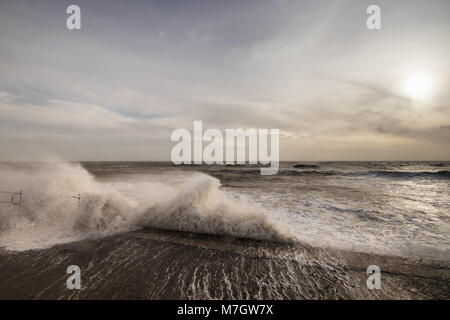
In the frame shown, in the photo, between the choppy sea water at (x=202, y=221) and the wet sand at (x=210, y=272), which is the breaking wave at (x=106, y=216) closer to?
the choppy sea water at (x=202, y=221)

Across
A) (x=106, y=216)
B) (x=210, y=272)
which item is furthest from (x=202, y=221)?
(x=106, y=216)

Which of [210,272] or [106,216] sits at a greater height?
[106,216]

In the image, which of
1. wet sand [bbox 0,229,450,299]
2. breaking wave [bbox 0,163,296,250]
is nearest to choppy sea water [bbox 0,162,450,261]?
breaking wave [bbox 0,163,296,250]

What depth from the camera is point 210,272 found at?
413cm

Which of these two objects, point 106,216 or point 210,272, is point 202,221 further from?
point 106,216

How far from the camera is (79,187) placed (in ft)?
27.4

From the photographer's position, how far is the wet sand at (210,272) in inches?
137

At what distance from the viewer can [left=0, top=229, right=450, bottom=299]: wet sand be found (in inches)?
137

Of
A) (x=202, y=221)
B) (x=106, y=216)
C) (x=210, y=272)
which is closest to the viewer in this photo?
(x=210, y=272)

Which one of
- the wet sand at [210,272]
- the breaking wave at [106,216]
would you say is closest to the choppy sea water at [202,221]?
the breaking wave at [106,216]

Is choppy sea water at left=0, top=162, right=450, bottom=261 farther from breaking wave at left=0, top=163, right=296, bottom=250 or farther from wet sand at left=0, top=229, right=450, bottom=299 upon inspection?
wet sand at left=0, top=229, right=450, bottom=299

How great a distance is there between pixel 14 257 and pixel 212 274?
4.49 meters

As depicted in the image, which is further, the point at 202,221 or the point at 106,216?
the point at 106,216
